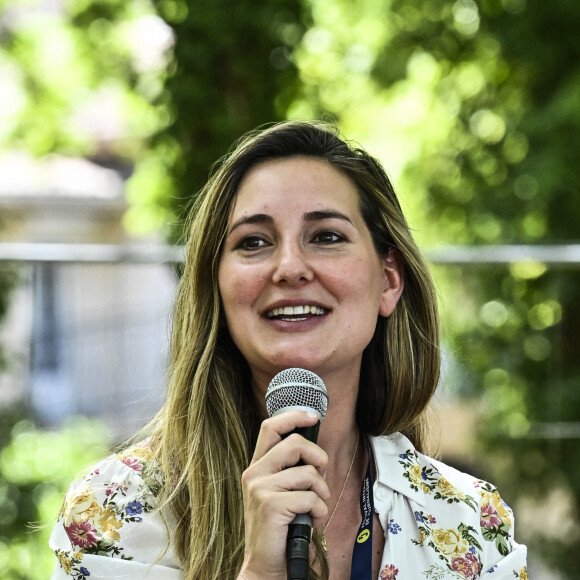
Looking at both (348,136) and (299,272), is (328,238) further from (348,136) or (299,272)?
(348,136)

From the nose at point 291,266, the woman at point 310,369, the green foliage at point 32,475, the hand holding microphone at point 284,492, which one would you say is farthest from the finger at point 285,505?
the green foliage at point 32,475

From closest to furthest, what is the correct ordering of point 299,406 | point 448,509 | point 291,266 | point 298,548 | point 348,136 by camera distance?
point 298,548 → point 299,406 → point 291,266 → point 448,509 → point 348,136

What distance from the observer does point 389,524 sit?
244 centimetres

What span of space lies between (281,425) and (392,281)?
0.80 m

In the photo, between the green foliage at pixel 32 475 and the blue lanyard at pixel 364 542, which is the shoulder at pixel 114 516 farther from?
the green foliage at pixel 32 475

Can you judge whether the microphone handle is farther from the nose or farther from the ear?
the ear

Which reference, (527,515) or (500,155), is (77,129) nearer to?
(500,155)

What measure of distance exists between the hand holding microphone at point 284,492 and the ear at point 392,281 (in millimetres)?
650

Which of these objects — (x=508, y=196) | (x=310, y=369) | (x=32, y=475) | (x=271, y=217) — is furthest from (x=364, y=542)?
(x=508, y=196)

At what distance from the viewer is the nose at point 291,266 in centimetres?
228

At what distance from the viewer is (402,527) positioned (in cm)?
245

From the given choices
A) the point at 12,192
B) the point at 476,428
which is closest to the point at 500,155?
the point at 476,428

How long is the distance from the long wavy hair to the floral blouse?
0.05 m

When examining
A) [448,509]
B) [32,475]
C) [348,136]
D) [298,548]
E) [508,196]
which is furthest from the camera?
[508,196]
